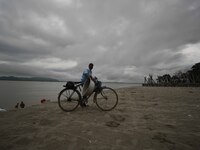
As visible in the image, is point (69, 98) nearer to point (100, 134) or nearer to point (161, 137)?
A: point (100, 134)

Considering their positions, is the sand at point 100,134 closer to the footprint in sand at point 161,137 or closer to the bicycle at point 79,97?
the footprint in sand at point 161,137

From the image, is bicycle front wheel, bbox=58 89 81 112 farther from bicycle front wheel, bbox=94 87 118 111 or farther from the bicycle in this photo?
bicycle front wheel, bbox=94 87 118 111

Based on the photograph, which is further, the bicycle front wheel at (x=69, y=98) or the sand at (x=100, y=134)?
the bicycle front wheel at (x=69, y=98)

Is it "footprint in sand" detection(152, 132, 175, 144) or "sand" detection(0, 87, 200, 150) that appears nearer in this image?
"sand" detection(0, 87, 200, 150)

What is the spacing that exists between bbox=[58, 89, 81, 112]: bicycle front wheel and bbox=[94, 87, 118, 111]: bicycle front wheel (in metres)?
0.92

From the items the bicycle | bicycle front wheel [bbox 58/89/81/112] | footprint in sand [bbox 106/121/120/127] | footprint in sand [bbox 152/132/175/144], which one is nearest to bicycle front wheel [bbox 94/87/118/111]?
the bicycle

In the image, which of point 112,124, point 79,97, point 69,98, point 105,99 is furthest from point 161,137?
point 69,98

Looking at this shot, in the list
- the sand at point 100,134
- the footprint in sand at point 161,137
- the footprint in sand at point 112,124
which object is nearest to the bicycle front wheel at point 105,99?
the sand at point 100,134

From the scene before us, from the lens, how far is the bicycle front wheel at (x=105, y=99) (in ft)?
20.3

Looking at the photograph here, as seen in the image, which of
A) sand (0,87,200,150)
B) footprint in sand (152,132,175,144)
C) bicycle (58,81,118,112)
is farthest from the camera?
bicycle (58,81,118,112)

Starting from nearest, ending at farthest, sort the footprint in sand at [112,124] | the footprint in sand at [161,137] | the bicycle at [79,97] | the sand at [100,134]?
the sand at [100,134], the footprint in sand at [161,137], the footprint in sand at [112,124], the bicycle at [79,97]

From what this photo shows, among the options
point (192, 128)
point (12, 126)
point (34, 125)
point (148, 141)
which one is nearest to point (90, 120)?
point (34, 125)

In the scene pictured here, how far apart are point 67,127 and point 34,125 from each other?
115 centimetres

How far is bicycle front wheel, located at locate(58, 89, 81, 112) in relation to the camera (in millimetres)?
6113
